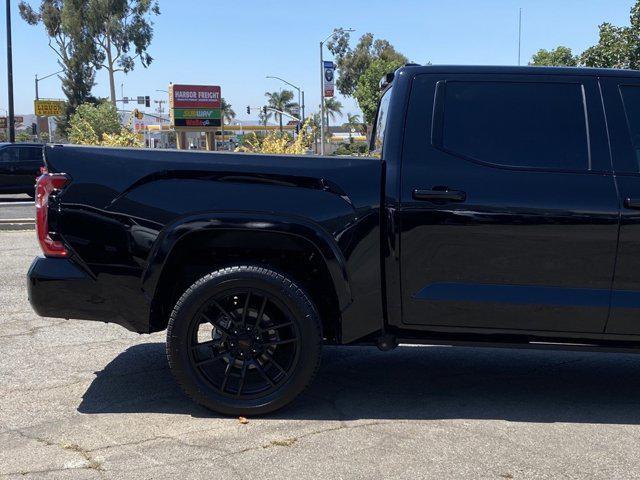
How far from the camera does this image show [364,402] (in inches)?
172

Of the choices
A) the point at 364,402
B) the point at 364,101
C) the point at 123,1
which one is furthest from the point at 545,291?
the point at 364,101

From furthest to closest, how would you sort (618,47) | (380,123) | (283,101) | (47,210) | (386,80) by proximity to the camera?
(283,101) < (618,47) < (380,123) < (386,80) < (47,210)

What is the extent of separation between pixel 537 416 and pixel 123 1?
190 feet

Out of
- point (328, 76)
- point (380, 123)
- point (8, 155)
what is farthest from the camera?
point (328, 76)

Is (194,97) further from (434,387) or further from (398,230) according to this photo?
(398,230)

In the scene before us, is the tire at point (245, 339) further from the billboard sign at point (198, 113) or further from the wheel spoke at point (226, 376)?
the billboard sign at point (198, 113)

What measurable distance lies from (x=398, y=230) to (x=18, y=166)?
19143mm

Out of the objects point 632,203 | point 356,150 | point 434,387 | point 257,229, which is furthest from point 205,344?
point 356,150

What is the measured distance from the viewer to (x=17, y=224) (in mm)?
13531

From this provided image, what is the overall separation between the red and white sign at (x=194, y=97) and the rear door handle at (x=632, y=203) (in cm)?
6087

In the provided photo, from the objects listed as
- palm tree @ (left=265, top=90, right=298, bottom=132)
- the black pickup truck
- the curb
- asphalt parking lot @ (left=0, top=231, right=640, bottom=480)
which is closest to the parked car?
the curb

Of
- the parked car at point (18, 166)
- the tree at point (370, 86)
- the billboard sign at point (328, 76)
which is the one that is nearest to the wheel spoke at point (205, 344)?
the parked car at point (18, 166)

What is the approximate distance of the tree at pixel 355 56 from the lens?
77375 mm

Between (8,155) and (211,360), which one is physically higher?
(8,155)
